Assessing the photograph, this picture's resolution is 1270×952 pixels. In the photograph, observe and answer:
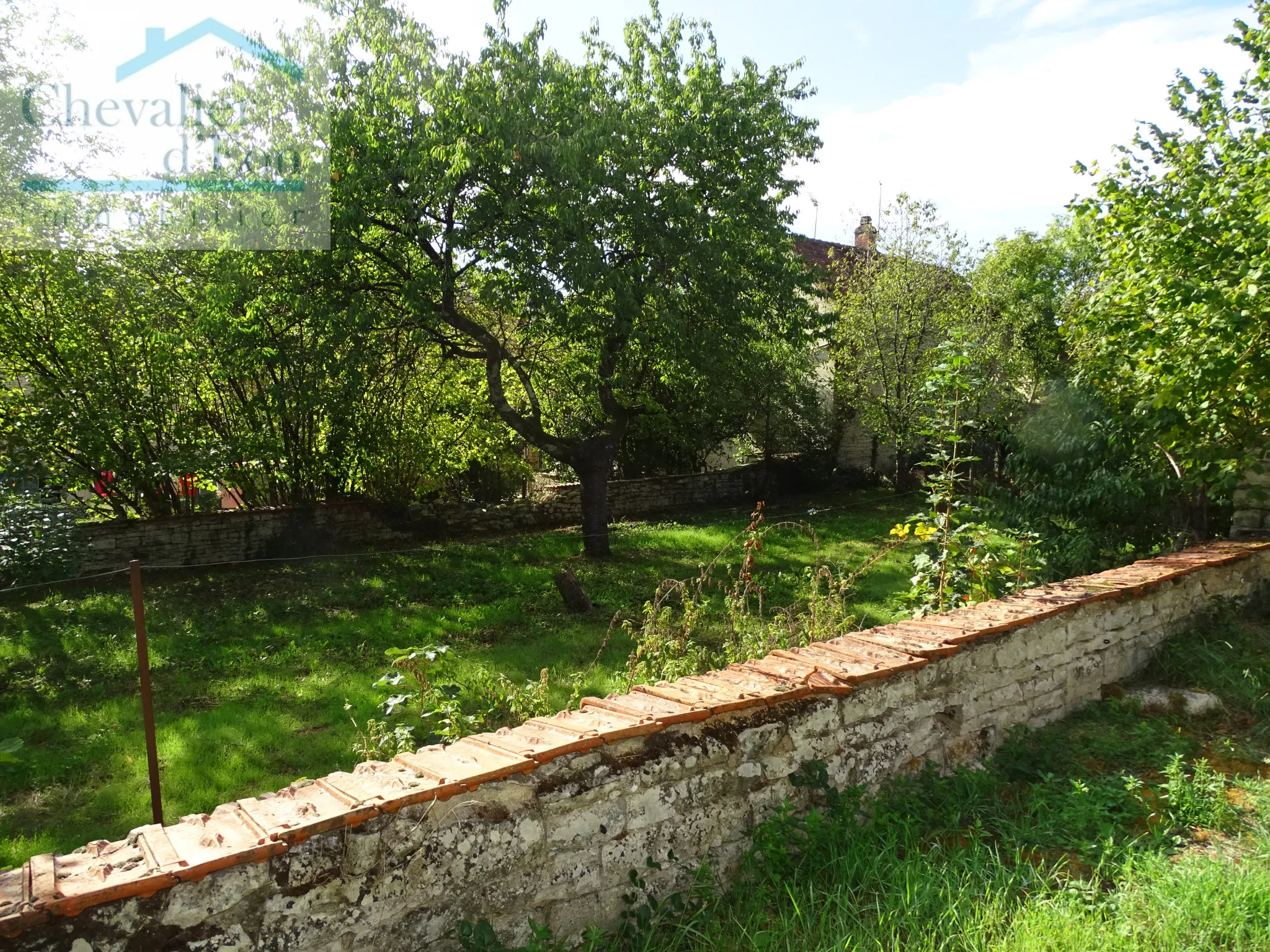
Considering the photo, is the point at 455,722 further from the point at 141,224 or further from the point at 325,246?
the point at 141,224

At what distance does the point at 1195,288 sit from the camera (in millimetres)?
5371

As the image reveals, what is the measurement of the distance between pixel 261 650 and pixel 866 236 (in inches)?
695

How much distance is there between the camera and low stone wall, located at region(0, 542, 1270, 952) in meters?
1.92

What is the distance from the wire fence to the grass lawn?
0.20m

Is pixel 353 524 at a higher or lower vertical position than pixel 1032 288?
lower

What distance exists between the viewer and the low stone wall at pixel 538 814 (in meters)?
1.92

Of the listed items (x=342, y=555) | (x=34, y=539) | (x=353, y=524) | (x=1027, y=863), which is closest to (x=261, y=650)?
(x=342, y=555)

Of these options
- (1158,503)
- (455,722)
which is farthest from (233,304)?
(1158,503)

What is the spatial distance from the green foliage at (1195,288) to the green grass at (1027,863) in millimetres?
2776

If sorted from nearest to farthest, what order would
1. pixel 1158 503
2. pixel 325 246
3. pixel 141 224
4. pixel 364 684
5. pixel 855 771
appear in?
pixel 855 771, pixel 364 684, pixel 1158 503, pixel 325 246, pixel 141 224

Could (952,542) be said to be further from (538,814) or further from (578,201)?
(578,201)

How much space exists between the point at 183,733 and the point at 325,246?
5841 millimetres

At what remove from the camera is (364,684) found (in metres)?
6.16

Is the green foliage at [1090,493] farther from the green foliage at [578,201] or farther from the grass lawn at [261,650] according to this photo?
the green foliage at [578,201]
